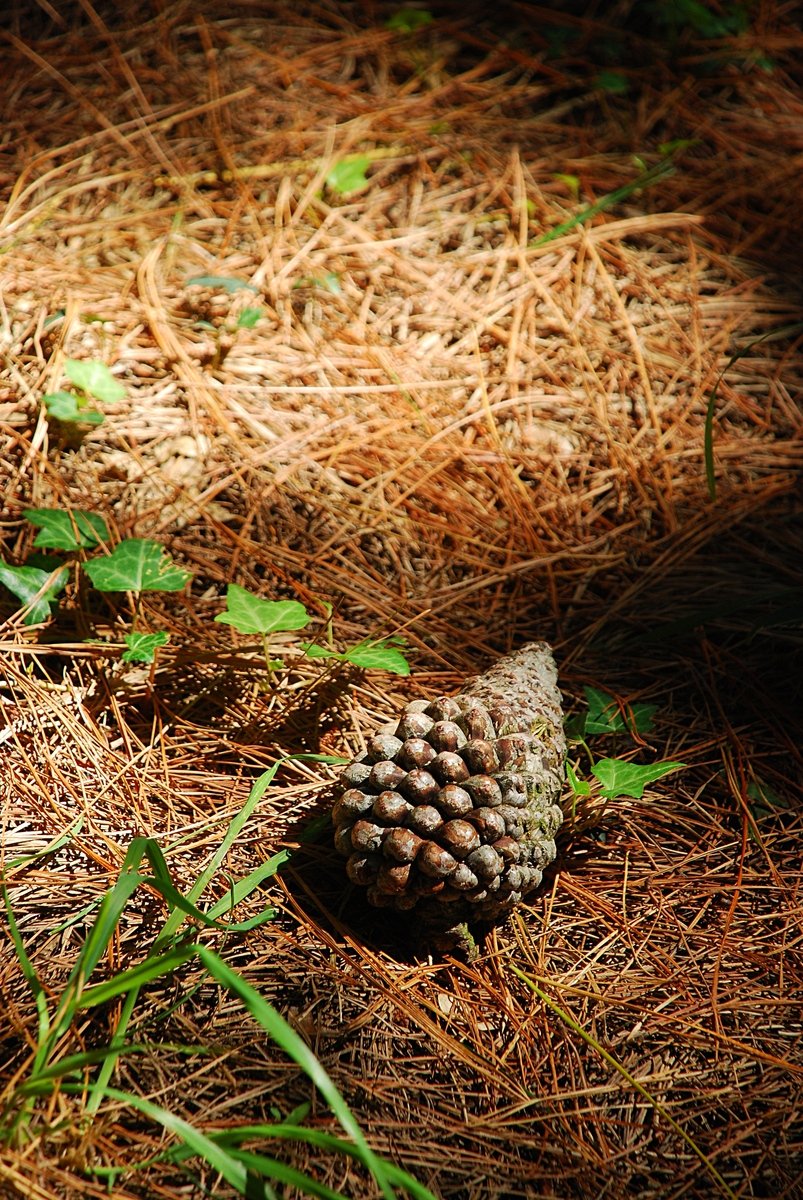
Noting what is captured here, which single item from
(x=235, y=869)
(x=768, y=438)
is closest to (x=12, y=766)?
(x=235, y=869)

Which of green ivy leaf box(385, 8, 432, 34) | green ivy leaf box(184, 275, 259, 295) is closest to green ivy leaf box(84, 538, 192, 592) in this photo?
green ivy leaf box(184, 275, 259, 295)

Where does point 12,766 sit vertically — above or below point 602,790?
above

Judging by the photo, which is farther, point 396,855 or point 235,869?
point 235,869

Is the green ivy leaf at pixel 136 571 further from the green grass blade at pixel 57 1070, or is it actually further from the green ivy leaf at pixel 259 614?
the green grass blade at pixel 57 1070

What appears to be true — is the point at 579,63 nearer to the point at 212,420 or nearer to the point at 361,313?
the point at 361,313

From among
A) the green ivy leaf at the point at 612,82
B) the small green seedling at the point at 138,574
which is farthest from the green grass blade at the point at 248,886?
the green ivy leaf at the point at 612,82

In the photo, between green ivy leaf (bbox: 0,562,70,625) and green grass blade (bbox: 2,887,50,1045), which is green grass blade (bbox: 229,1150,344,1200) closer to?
green grass blade (bbox: 2,887,50,1045)

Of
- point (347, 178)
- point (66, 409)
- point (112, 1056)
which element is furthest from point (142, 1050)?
point (347, 178)
